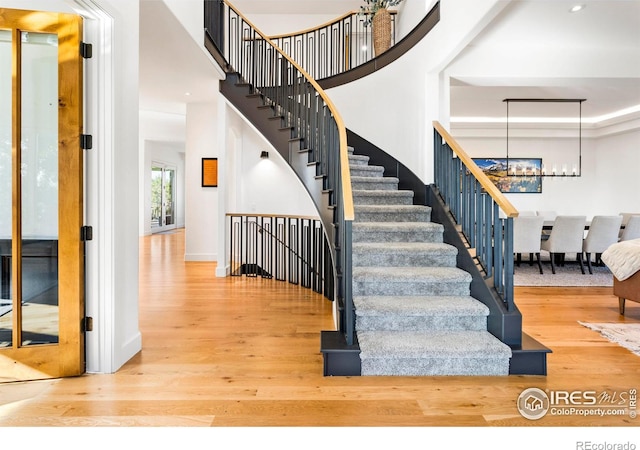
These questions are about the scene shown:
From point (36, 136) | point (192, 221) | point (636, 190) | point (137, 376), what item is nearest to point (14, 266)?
point (36, 136)

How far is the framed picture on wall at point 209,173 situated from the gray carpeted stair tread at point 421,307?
5015mm

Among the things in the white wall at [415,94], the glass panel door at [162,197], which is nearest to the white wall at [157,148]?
the glass panel door at [162,197]

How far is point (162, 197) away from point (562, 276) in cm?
1274

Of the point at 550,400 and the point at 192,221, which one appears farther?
the point at 192,221

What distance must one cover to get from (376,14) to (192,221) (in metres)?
4.78

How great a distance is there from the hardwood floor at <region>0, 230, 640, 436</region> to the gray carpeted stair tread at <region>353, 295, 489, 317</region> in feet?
1.68

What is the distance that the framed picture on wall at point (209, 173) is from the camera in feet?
24.2

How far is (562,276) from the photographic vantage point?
5.84 m

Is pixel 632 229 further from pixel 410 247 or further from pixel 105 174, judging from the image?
pixel 105 174

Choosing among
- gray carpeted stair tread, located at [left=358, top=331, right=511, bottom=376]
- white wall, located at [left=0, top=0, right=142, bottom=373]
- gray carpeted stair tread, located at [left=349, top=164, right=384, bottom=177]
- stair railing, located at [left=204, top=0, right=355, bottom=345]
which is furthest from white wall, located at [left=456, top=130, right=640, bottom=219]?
white wall, located at [left=0, top=0, right=142, bottom=373]

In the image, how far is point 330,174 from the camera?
13.5ft

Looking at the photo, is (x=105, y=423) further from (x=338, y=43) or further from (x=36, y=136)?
(x=338, y=43)

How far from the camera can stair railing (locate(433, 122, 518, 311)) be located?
2926mm

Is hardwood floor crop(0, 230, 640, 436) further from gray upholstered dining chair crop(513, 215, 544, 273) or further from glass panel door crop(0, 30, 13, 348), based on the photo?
gray upholstered dining chair crop(513, 215, 544, 273)
